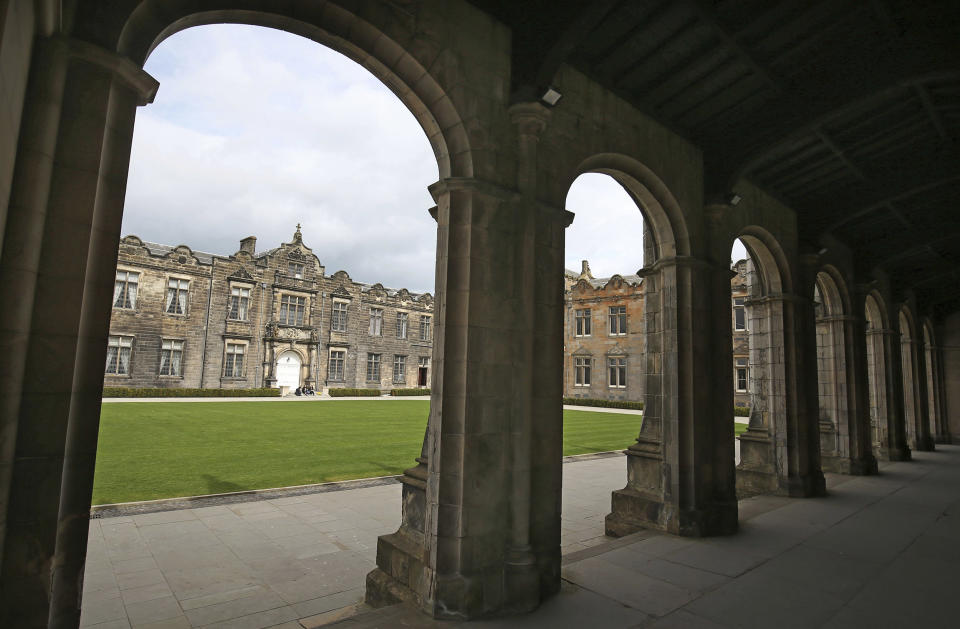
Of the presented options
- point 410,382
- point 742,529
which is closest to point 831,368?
point 742,529

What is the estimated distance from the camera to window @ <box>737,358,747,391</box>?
27828 millimetres

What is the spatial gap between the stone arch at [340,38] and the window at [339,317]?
106ft

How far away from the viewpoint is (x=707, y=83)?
6090 millimetres

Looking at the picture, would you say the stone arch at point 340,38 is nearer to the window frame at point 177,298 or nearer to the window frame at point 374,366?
the window frame at point 177,298

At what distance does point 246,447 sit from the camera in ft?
36.8

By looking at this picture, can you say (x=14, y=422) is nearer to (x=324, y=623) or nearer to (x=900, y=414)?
(x=324, y=623)

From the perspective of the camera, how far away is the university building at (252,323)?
27.6 metres

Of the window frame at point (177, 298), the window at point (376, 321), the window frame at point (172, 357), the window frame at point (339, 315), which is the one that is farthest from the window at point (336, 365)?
the window frame at point (177, 298)

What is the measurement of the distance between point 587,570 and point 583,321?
3079cm

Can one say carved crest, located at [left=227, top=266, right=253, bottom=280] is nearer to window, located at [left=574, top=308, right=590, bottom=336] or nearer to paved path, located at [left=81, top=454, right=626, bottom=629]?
window, located at [left=574, top=308, right=590, bottom=336]

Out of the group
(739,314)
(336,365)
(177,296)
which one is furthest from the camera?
(336,365)

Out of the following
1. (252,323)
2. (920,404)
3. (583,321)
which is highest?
(583,321)

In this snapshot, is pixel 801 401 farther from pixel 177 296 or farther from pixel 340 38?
pixel 177 296

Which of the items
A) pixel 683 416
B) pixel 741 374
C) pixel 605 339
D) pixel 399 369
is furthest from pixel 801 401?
pixel 399 369
